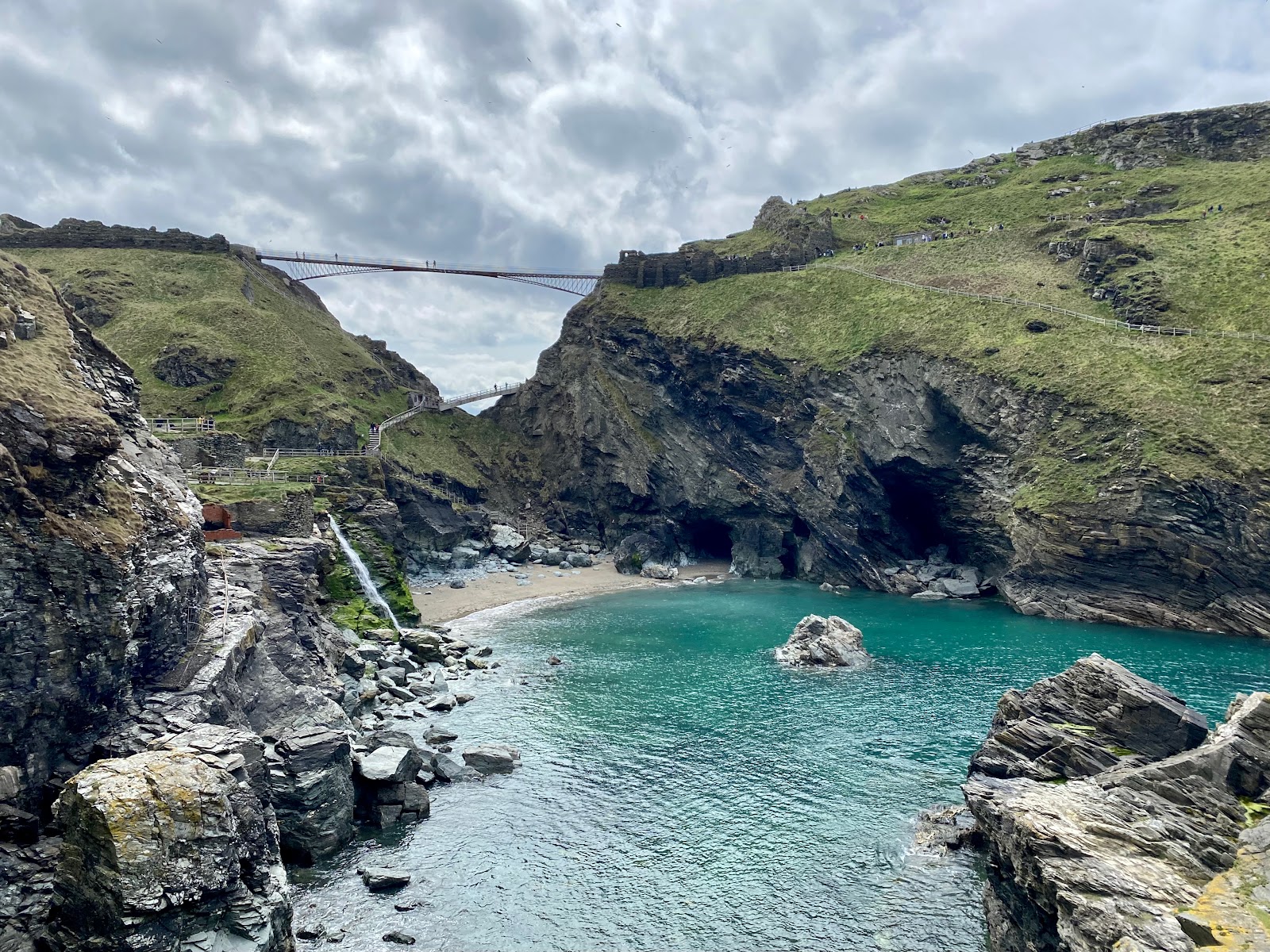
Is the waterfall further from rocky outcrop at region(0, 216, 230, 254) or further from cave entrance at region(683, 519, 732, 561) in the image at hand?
rocky outcrop at region(0, 216, 230, 254)

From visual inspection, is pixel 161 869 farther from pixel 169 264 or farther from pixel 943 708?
pixel 169 264

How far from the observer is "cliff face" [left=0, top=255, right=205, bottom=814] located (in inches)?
776

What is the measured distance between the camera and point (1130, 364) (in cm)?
6769

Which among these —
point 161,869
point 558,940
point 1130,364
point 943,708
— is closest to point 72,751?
point 161,869

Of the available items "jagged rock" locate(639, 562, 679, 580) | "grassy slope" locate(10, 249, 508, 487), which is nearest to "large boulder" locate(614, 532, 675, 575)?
"jagged rock" locate(639, 562, 679, 580)

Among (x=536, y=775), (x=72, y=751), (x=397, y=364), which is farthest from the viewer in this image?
(x=397, y=364)

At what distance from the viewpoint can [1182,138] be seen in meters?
110

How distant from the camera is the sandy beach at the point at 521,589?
2746 inches

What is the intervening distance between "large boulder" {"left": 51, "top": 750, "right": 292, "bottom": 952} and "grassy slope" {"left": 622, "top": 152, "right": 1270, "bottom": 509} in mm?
68296

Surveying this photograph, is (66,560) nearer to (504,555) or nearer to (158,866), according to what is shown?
(158,866)

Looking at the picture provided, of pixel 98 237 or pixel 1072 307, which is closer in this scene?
pixel 1072 307

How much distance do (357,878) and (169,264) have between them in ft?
346

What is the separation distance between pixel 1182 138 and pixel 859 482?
281 feet

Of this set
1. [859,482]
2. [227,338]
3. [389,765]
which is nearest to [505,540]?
[227,338]
